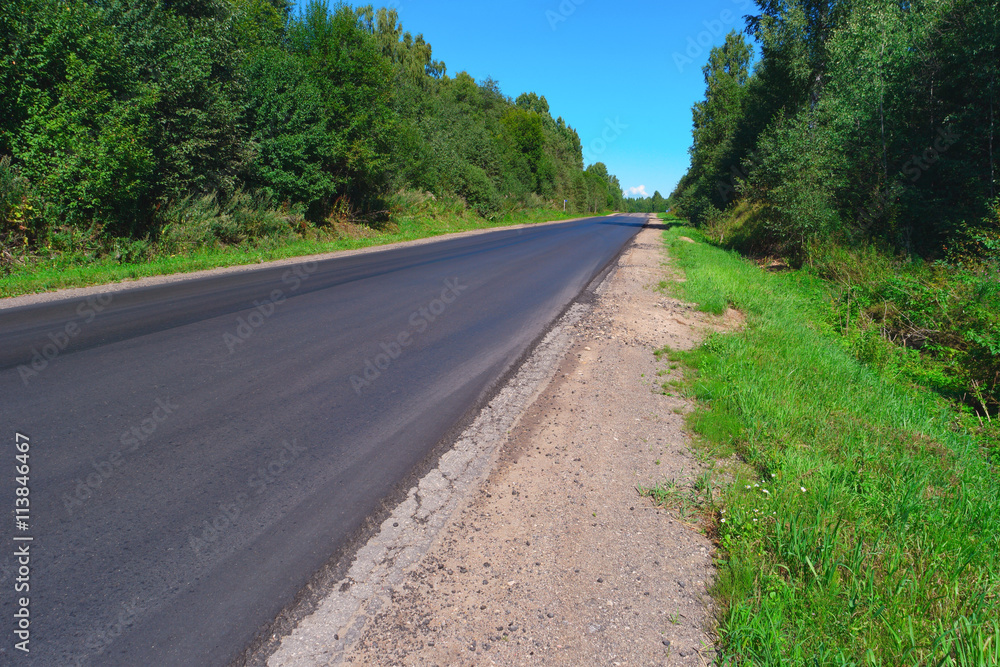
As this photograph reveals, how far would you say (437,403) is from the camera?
478 cm

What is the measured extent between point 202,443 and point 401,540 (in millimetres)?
1970

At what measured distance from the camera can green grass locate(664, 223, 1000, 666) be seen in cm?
217

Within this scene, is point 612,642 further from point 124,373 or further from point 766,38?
point 766,38

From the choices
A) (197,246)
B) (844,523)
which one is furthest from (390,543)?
(197,246)

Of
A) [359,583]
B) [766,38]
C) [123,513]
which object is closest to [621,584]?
[359,583]

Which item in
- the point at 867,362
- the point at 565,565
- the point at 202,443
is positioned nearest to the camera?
the point at 565,565

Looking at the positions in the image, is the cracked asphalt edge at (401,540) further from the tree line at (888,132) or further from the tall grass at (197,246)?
the tall grass at (197,246)

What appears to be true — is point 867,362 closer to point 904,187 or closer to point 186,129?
point 904,187

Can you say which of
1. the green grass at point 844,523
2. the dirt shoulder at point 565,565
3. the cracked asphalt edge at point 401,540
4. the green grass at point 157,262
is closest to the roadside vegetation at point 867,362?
the green grass at point 844,523

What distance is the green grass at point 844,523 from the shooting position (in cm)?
217

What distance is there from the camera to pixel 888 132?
1241 cm

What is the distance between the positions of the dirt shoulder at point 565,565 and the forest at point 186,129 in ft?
41.1

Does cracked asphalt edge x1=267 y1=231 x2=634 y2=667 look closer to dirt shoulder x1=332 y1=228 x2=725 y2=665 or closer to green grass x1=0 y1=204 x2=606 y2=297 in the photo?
dirt shoulder x1=332 y1=228 x2=725 y2=665

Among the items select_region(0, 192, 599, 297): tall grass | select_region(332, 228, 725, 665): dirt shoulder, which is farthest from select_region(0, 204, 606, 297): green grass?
select_region(332, 228, 725, 665): dirt shoulder
